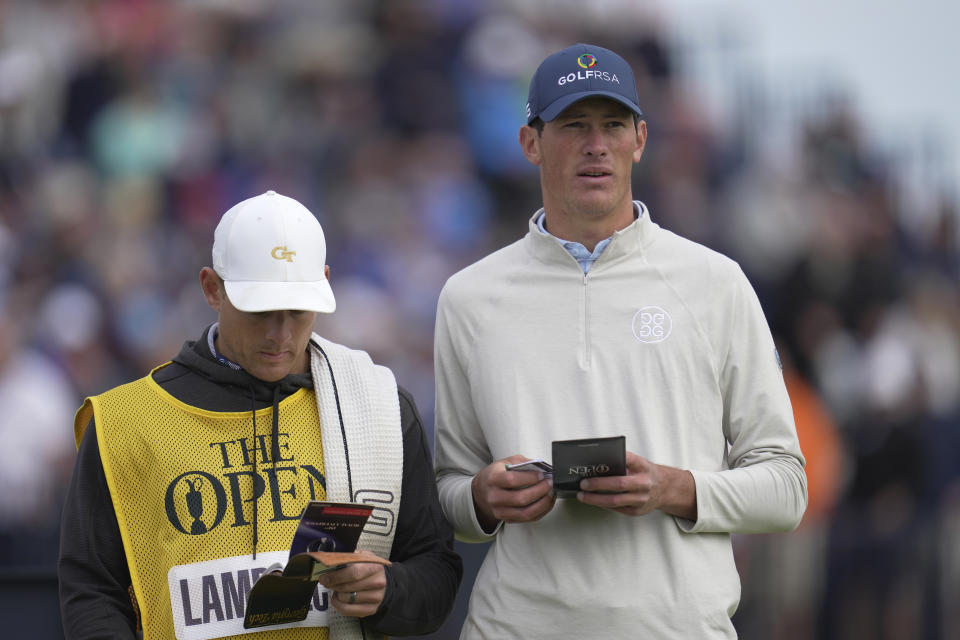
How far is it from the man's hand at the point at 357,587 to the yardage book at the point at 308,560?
0.03m

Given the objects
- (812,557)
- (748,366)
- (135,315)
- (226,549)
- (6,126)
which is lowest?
(812,557)

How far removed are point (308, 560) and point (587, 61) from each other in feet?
4.82

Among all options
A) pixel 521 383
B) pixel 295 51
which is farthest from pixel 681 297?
pixel 295 51

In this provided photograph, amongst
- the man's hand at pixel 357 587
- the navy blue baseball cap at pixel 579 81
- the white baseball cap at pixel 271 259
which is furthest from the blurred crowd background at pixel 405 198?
the man's hand at pixel 357 587

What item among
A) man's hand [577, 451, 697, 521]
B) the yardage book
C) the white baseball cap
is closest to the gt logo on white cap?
the white baseball cap

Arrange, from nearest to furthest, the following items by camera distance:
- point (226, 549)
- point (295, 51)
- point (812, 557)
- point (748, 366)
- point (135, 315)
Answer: point (226, 549) < point (748, 366) < point (812, 557) < point (135, 315) < point (295, 51)

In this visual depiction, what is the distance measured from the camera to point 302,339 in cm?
329

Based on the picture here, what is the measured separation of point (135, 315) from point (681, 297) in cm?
610

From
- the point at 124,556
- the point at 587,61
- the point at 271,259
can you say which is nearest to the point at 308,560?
the point at 124,556

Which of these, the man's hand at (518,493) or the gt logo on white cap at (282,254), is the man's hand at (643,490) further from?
the gt logo on white cap at (282,254)

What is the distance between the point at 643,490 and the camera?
309cm

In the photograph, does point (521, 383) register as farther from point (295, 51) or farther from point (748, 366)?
point (295, 51)

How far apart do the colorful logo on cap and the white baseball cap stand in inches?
32.2

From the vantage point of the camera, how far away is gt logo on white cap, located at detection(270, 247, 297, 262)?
3.24 metres
